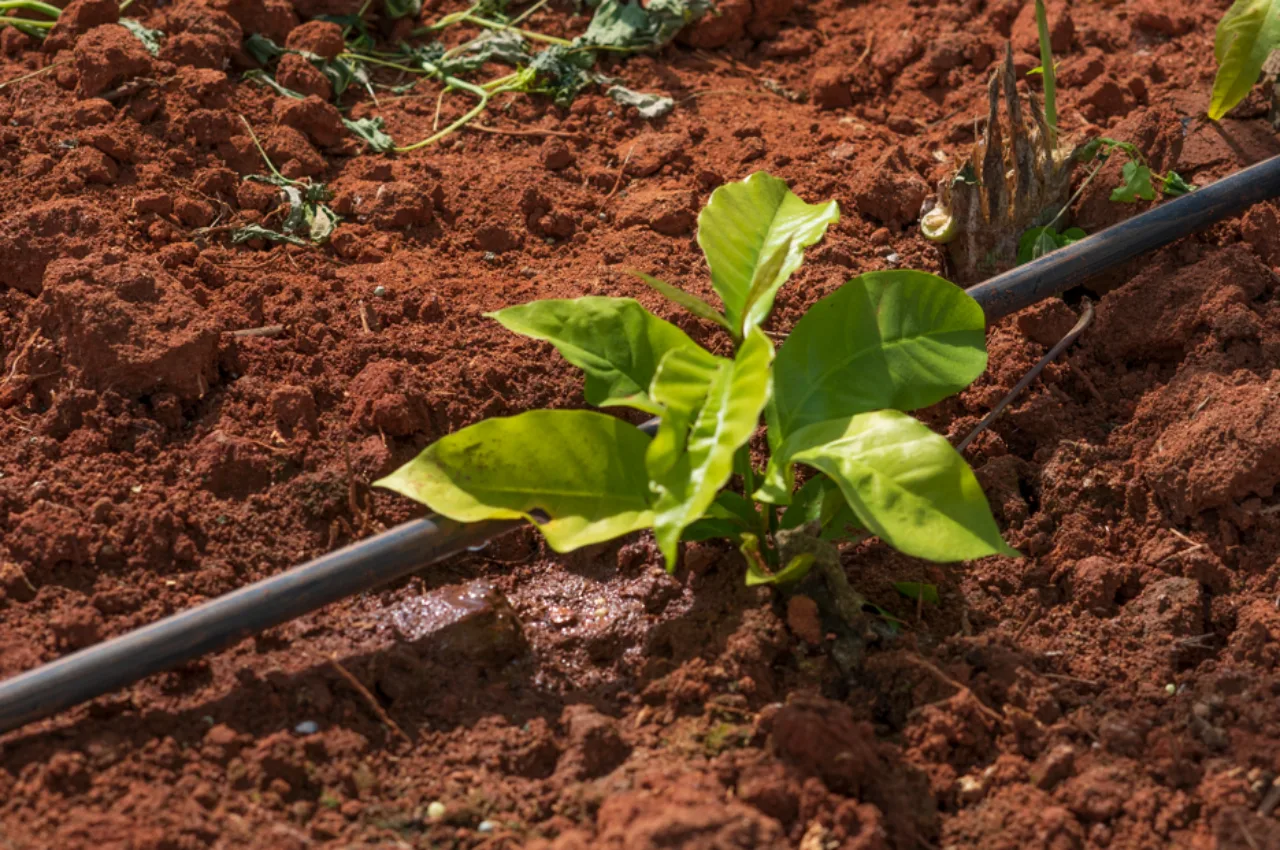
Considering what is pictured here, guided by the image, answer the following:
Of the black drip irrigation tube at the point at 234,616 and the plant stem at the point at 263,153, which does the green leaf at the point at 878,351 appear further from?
the plant stem at the point at 263,153

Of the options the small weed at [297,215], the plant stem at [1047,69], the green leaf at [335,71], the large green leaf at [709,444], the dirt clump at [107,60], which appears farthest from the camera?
the green leaf at [335,71]

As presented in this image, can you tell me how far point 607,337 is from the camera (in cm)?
218

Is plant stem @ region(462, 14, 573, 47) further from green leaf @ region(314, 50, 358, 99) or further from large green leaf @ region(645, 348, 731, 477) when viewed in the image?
large green leaf @ region(645, 348, 731, 477)

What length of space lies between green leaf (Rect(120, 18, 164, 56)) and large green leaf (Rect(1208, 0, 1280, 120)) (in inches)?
105

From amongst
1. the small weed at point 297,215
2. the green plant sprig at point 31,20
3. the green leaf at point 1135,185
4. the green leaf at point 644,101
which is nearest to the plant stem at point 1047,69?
the green leaf at point 1135,185

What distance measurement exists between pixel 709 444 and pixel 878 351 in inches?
18.9

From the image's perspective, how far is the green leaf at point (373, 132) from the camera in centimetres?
318

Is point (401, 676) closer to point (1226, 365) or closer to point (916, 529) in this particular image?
point (916, 529)

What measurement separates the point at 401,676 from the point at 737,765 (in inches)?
23.3

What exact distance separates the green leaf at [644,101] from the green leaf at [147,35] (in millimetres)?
1197

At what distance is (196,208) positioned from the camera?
2812mm

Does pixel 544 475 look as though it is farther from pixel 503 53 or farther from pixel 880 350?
pixel 503 53

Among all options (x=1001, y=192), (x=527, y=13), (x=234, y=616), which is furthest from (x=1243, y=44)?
(x=234, y=616)

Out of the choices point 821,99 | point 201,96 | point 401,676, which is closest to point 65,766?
point 401,676
